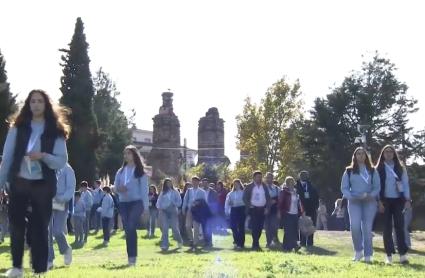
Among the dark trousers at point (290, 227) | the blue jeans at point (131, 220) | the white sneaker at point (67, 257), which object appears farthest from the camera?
the dark trousers at point (290, 227)

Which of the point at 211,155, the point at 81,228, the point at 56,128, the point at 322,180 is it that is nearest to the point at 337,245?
the point at 81,228

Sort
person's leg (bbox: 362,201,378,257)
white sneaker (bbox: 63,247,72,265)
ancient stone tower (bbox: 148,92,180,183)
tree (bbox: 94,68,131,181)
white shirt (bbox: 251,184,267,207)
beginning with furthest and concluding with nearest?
1. ancient stone tower (bbox: 148,92,180,183)
2. tree (bbox: 94,68,131,181)
3. white shirt (bbox: 251,184,267,207)
4. person's leg (bbox: 362,201,378,257)
5. white sneaker (bbox: 63,247,72,265)

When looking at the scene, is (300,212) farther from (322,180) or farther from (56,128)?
(322,180)

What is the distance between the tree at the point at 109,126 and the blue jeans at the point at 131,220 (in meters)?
42.2

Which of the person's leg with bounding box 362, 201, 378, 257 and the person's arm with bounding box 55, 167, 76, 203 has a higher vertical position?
the person's arm with bounding box 55, 167, 76, 203

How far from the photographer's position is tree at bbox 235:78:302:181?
54062 mm

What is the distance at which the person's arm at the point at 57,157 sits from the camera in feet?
24.3

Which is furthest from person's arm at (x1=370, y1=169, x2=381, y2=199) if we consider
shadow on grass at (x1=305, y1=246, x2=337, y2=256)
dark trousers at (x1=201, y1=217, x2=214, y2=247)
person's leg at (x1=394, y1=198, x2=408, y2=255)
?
dark trousers at (x1=201, y1=217, x2=214, y2=247)

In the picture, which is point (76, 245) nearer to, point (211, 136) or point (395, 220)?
point (395, 220)

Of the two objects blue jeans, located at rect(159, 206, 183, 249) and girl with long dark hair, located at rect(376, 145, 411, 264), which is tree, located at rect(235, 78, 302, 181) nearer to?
blue jeans, located at rect(159, 206, 183, 249)

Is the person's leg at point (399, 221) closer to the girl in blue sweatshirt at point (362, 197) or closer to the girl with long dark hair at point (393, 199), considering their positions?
the girl with long dark hair at point (393, 199)

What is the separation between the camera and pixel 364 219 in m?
12.2

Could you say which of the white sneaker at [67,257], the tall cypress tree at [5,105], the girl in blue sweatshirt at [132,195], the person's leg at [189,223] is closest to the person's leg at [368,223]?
the girl in blue sweatshirt at [132,195]

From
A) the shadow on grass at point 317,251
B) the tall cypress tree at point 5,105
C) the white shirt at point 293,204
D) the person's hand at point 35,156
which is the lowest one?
the shadow on grass at point 317,251
